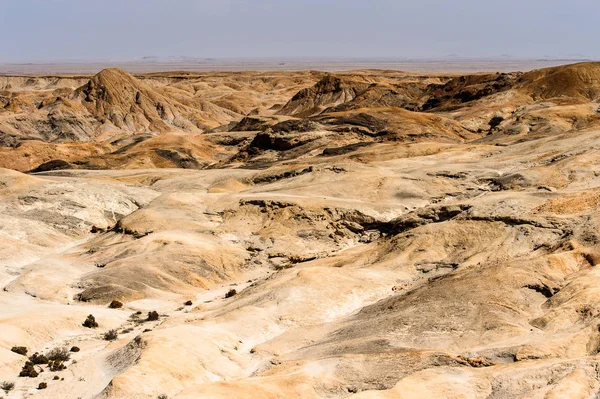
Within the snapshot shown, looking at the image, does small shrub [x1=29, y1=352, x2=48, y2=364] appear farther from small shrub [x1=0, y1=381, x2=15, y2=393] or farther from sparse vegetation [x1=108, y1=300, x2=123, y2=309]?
sparse vegetation [x1=108, y1=300, x2=123, y2=309]

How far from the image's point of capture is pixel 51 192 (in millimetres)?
59969

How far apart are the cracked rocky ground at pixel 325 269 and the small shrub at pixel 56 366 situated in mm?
193

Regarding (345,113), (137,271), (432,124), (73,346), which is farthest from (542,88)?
(73,346)

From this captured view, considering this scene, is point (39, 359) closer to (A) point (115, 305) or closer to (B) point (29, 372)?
(B) point (29, 372)

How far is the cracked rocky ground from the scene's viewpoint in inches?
889

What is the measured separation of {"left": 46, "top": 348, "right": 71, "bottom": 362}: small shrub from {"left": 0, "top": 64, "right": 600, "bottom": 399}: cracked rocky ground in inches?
31.1

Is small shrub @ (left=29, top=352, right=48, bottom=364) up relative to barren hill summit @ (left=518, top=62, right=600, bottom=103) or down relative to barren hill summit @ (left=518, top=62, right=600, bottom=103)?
down

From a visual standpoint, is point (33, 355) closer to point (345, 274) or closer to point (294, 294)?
point (294, 294)

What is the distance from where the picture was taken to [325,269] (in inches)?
1517

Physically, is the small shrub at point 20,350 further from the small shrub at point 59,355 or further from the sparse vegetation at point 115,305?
the sparse vegetation at point 115,305

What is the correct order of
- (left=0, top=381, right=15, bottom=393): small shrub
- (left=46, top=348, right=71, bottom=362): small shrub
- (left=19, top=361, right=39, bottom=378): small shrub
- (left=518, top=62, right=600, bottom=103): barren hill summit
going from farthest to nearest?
1. (left=518, top=62, right=600, bottom=103): barren hill summit
2. (left=46, top=348, right=71, bottom=362): small shrub
3. (left=19, top=361, right=39, bottom=378): small shrub
4. (left=0, top=381, right=15, bottom=393): small shrub

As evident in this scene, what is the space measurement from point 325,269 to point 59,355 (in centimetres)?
1508

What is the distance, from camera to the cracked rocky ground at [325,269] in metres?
22.6

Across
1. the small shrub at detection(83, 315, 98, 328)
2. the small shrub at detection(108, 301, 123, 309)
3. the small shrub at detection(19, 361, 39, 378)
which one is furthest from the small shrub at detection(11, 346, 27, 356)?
the small shrub at detection(108, 301, 123, 309)
